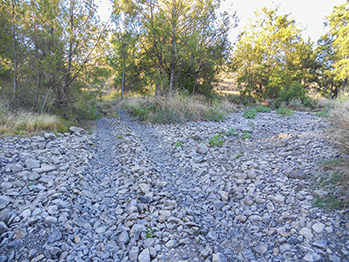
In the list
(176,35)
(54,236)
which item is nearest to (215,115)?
(176,35)

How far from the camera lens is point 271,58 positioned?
17516 millimetres

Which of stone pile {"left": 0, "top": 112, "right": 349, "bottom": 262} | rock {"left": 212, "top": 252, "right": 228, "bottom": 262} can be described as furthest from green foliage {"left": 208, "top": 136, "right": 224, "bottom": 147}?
rock {"left": 212, "top": 252, "right": 228, "bottom": 262}

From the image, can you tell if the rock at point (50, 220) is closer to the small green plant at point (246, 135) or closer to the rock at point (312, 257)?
the rock at point (312, 257)

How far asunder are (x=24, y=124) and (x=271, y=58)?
736 inches

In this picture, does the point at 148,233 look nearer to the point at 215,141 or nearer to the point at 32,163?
the point at 32,163

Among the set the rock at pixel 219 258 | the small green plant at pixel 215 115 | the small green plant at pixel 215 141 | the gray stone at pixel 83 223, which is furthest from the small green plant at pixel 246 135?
the gray stone at pixel 83 223

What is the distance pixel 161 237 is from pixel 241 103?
1226 cm

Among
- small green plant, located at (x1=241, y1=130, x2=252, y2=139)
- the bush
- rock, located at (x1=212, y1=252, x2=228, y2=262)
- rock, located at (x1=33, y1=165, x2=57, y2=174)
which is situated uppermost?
the bush

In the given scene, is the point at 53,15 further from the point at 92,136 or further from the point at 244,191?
the point at 244,191

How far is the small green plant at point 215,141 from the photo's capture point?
5.26 m

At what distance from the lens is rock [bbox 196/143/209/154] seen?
4953mm

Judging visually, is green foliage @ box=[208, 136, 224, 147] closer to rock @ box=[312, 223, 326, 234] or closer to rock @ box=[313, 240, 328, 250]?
rock @ box=[312, 223, 326, 234]

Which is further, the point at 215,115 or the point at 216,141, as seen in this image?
the point at 215,115

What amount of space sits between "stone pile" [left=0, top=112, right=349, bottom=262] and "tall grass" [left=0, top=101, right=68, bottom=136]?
0.59 m
